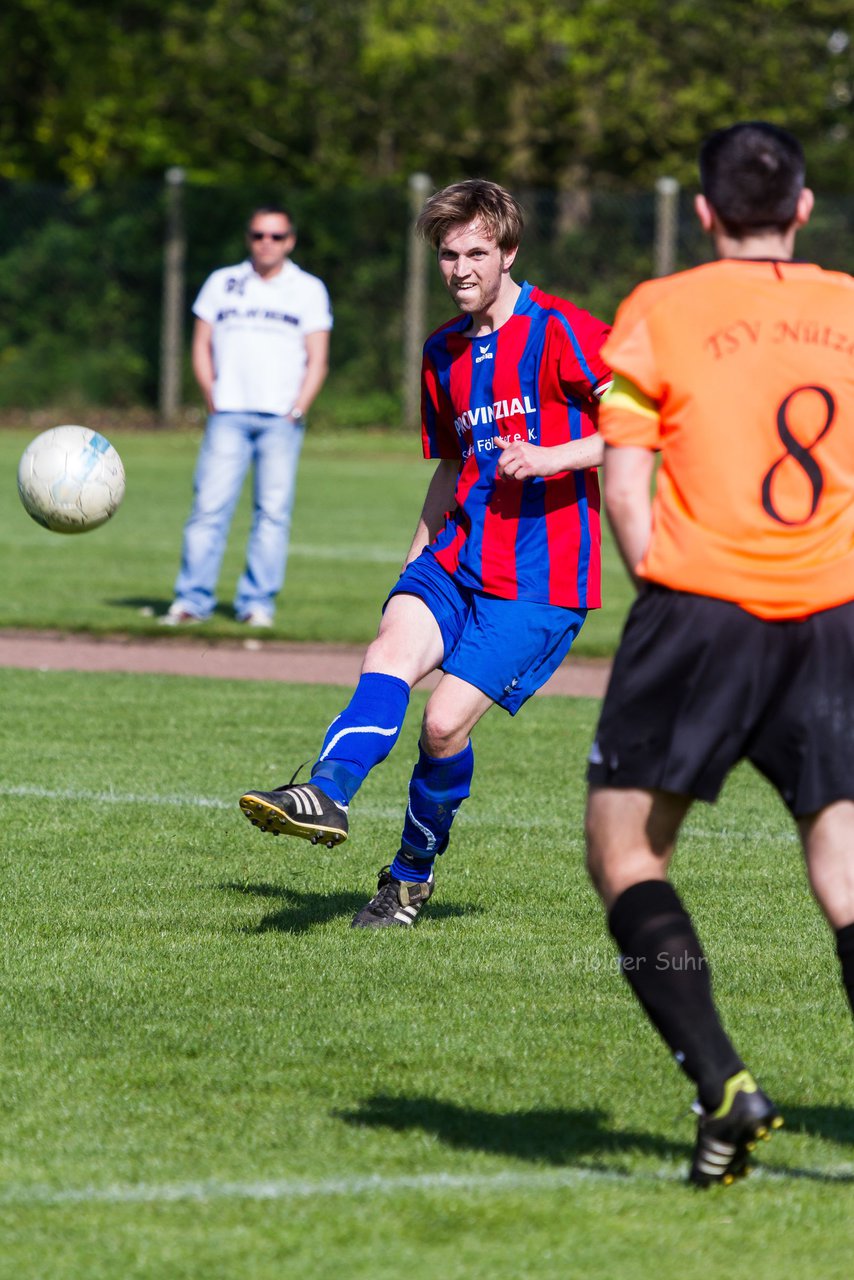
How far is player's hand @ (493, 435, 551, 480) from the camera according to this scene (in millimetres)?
5039

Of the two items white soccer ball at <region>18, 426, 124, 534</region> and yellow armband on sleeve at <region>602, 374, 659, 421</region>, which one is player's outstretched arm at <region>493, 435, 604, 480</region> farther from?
white soccer ball at <region>18, 426, 124, 534</region>

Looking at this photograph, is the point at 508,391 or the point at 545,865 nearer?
the point at 508,391

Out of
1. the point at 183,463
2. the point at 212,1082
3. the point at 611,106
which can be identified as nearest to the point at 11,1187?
the point at 212,1082

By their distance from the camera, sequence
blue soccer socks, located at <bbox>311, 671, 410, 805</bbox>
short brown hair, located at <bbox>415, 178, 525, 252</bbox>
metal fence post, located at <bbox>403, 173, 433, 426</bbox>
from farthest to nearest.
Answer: metal fence post, located at <bbox>403, 173, 433, 426</bbox>, short brown hair, located at <bbox>415, 178, 525, 252</bbox>, blue soccer socks, located at <bbox>311, 671, 410, 805</bbox>

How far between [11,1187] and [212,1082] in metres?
0.74

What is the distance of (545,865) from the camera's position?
6.58 metres

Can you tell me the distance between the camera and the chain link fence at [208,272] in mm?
28375

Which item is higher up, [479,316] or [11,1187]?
[479,316]

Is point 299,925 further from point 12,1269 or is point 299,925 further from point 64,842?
point 12,1269

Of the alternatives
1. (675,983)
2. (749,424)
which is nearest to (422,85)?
(749,424)

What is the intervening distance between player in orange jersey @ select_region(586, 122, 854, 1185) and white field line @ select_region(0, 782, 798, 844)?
338cm

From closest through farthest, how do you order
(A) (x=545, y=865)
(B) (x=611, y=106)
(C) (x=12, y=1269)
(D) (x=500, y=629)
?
(C) (x=12, y=1269) → (D) (x=500, y=629) → (A) (x=545, y=865) → (B) (x=611, y=106)

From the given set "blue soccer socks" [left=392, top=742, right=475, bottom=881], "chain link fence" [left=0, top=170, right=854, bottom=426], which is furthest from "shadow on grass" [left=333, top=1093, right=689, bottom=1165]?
"chain link fence" [left=0, top=170, right=854, bottom=426]

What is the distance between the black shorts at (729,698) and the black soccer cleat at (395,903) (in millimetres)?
2278
